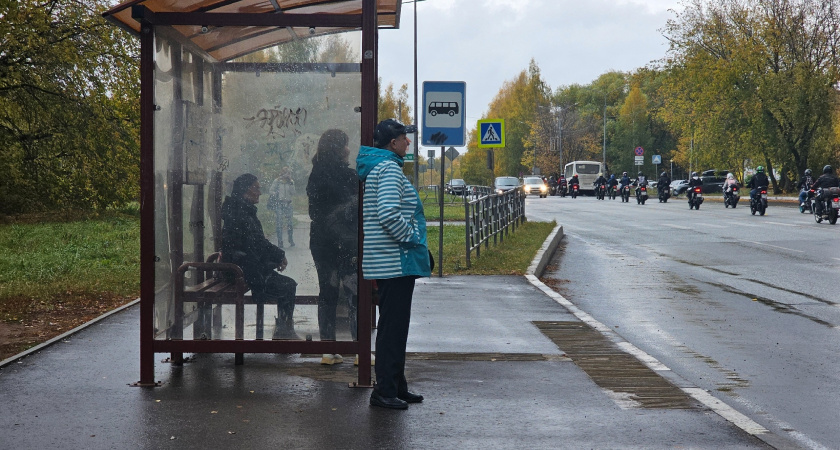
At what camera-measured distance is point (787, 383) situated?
6902 mm

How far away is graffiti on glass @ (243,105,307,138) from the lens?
6642 mm

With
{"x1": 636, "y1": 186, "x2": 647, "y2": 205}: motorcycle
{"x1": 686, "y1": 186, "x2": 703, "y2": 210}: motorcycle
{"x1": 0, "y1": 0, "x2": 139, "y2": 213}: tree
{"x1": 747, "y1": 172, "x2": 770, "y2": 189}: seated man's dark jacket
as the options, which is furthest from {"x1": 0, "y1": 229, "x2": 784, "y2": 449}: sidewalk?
{"x1": 636, "y1": 186, "x2": 647, "y2": 205}: motorcycle

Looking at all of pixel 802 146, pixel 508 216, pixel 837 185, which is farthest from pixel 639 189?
pixel 508 216

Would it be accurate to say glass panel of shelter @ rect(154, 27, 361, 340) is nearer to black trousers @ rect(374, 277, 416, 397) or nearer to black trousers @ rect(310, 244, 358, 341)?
black trousers @ rect(310, 244, 358, 341)

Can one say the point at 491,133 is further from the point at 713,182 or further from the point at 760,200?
the point at 713,182

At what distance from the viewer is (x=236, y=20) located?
20.9 feet

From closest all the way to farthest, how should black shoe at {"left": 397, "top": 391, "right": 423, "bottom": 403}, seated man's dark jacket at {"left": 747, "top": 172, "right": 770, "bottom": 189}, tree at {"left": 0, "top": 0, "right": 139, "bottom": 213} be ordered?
black shoe at {"left": 397, "top": 391, "right": 423, "bottom": 403} → tree at {"left": 0, "top": 0, "right": 139, "bottom": 213} → seated man's dark jacket at {"left": 747, "top": 172, "right": 770, "bottom": 189}

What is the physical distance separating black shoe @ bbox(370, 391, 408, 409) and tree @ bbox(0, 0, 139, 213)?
47.2 feet

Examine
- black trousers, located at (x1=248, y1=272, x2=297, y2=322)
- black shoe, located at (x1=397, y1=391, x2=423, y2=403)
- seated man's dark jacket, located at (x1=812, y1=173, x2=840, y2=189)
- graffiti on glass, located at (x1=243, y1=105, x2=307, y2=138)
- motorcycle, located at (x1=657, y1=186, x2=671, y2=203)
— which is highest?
graffiti on glass, located at (x1=243, y1=105, x2=307, y2=138)

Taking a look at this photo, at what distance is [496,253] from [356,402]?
1111 centimetres

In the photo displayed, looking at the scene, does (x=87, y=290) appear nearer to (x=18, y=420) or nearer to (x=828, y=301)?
(x=18, y=420)

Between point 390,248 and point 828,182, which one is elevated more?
point 828,182

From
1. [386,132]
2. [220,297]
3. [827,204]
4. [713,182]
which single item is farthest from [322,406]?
[713,182]

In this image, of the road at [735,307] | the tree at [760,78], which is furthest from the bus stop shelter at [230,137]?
the tree at [760,78]
